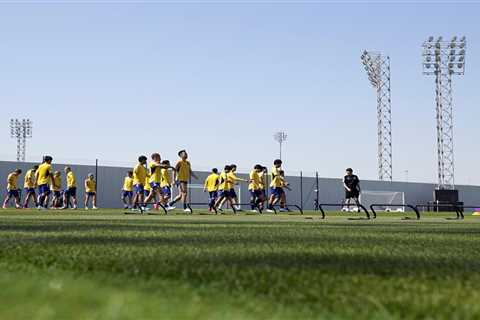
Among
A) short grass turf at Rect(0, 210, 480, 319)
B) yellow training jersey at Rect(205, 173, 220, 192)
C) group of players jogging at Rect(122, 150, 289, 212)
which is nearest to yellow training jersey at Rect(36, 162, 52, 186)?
group of players jogging at Rect(122, 150, 289, 212)

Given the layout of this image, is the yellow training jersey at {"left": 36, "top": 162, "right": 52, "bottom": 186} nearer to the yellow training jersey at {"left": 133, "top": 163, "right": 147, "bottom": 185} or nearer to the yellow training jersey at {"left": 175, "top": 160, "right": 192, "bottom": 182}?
the yellow training jersey at {"left": 133, "top": 163, "right": 147, "bottom": 185}

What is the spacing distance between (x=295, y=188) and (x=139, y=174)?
77.9ft

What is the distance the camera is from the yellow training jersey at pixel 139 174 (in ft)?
78.6

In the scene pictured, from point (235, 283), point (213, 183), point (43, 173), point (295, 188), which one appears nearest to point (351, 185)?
→ point (213, 183)

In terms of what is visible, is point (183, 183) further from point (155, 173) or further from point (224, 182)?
point (224, 182)

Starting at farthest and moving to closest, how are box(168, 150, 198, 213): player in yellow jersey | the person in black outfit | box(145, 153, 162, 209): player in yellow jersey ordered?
the person in black outfit < box(168, 150, 198, 213): player in yellow jersey < box(145, 153, 162, 209): player in yellow jersey

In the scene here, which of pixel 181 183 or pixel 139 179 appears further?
pixel 139 179

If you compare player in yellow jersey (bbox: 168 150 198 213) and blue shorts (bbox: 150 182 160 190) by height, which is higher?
player in yellow jersey (bbox: 168 150 198 213)

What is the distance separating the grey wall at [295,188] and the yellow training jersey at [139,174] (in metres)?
14.4

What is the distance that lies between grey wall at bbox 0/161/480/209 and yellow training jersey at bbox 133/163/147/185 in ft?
47.1

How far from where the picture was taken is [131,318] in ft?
6.80

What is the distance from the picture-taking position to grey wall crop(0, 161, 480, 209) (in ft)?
126

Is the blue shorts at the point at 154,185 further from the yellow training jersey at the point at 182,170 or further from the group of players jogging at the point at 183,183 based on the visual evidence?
the yellow training jersey at the point at 182,170

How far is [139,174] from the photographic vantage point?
79.2 feet
